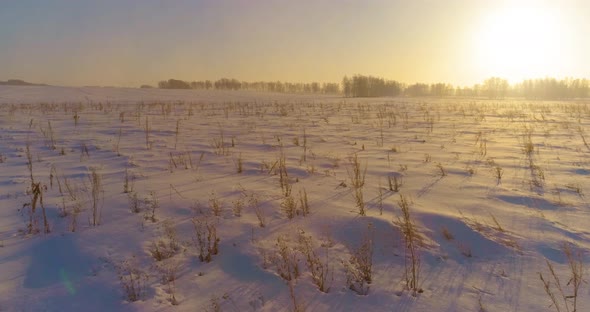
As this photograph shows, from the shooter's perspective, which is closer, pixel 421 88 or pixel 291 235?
pixel 291 235

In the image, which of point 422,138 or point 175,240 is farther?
point 422,138

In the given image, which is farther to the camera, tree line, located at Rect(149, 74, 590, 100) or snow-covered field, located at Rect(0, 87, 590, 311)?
tree line, located at Rect(149, 74, 590, 100)

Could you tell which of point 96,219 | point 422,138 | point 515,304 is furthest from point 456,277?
point 422,138

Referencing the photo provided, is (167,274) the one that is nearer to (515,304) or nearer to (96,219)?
(96,219)

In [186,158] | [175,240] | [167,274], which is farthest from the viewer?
[186,158]

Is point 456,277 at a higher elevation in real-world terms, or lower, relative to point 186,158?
lower

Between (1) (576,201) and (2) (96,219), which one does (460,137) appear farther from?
(2) (96,219)

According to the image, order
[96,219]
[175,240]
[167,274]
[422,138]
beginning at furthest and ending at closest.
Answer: [422,138]
[96,219]
[175,240]
[167,274]

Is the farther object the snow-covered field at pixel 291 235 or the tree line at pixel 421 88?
the tree line at pixel 421 88

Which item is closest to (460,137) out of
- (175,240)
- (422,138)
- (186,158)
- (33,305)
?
(422,138)
